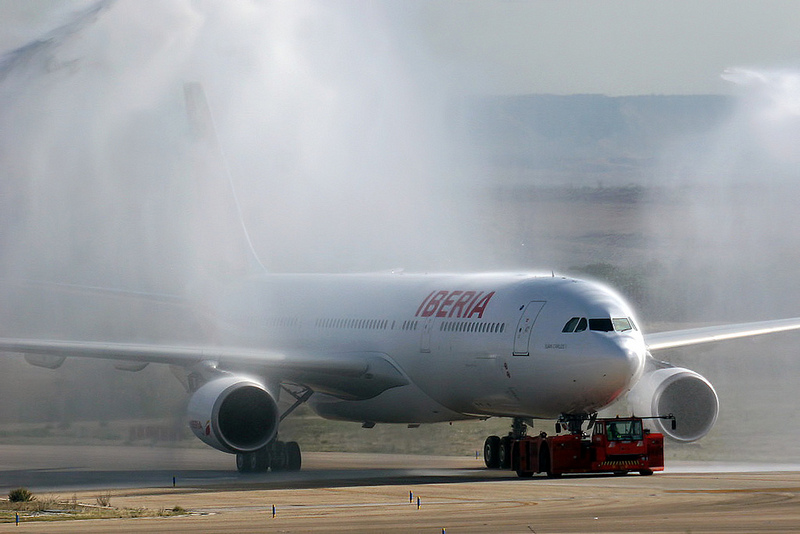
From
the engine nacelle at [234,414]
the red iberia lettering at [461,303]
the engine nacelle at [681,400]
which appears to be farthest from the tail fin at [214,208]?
the engine nacelle at [681,400]

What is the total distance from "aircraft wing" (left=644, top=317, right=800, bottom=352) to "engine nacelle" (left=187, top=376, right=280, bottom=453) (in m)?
9.26

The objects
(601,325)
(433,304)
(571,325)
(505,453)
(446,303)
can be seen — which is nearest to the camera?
(601,325)

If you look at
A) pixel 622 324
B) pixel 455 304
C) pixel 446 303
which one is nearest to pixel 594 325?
pixel 622 324

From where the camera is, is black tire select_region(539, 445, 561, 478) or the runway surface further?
black tire select_region(539, 445, 561, 478)

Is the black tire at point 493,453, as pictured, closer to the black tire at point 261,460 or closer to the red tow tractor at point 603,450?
the red tow tractor at point 603,450

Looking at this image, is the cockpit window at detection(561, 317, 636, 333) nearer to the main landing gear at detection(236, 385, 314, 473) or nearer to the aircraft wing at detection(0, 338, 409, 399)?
the aircraft wing at detection(0, 338, 409, 399)

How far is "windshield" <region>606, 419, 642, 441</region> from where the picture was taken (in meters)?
30.6

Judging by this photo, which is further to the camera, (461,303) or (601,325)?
(461,303)

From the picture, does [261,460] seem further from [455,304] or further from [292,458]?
[455,304]

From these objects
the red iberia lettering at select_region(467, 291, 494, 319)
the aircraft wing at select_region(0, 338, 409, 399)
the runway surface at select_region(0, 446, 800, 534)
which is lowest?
the runway surface at select_region(0, 446, 800, 534)

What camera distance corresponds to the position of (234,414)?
35188mm

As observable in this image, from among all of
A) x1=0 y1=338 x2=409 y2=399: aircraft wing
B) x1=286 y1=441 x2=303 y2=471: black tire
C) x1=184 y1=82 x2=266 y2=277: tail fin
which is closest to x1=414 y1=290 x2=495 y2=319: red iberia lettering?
x1=0 y1=338 x2=409 y2=399: aircraft wing

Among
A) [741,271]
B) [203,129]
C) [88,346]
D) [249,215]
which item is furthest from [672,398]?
[741,271]

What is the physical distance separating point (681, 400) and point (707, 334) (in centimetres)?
437
